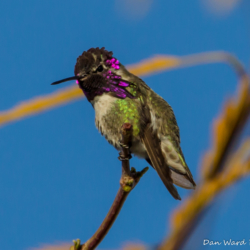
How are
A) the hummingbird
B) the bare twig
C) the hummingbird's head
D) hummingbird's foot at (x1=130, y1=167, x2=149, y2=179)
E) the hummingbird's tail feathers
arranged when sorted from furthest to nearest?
the hummingbird's head
the hummingbird
the hummingbird's tail feathers
hummingbird's foot at (x1=130, y1=167, x2=149, y2=179)
the bare twig

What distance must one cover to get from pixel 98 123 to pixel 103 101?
20 cm

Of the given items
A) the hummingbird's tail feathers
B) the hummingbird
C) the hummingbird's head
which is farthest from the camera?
the hummingbird's head

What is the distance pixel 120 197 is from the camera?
1724 mm

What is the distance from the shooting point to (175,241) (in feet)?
2.79

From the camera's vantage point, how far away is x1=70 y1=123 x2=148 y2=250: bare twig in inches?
60.6

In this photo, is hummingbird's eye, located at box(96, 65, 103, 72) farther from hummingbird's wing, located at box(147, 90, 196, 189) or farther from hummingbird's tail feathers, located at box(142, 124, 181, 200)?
hummingbird's tail feathers, located at box(142, 124, 181, 200)

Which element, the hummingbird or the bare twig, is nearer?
the bare twig

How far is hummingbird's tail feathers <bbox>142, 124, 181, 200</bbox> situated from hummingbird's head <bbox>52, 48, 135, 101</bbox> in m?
0.36

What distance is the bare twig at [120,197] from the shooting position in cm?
154

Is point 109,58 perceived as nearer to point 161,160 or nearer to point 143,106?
point 143,106

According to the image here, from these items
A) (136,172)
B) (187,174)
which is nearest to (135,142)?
(187,174)

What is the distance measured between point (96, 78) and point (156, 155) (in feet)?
2.81

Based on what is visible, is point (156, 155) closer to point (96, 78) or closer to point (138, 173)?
point (138, 173)

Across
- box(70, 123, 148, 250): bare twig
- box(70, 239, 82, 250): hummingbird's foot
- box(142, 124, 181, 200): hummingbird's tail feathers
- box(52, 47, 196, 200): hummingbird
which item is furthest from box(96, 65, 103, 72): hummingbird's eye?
box(70, 239, 82, 250): hummingbird's foot
